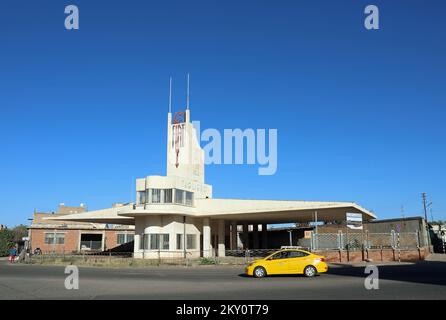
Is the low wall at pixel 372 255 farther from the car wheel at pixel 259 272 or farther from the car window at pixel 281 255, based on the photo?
the car wheel at pixel 259 272

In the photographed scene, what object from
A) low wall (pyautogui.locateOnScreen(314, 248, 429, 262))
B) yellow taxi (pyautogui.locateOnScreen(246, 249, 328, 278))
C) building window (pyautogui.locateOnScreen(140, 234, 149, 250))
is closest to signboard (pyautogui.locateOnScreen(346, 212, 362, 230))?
low wall (pyautogui.locateOnScreen(314, 248, 429, 262))

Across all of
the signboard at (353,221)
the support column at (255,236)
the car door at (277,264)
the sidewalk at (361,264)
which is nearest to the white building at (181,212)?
the signboard at (353,221)

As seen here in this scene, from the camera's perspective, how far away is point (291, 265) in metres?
21.3

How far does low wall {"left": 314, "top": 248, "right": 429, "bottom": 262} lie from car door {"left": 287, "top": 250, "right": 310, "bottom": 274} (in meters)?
12.8

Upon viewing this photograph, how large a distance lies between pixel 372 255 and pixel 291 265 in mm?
14929

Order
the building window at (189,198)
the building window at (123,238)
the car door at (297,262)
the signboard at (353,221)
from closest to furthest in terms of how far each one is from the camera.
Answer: the car door at (297,262)
the signboard at (353,221)
the building window at (189,198)
the building window at (123,238)

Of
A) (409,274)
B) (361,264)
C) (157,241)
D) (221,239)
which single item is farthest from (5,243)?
(409,274)

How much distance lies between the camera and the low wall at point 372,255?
33.5 m

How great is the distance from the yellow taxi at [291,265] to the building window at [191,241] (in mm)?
27158

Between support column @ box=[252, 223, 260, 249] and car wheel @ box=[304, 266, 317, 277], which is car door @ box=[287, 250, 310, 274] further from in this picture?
support column @ box=[252, 223, 260, 249]
